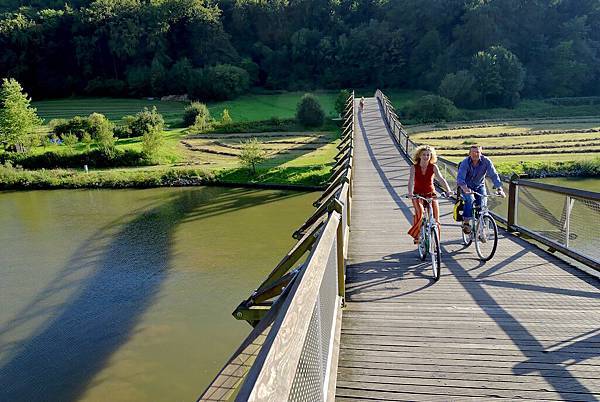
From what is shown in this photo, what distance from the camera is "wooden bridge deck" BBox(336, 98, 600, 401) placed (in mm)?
3764

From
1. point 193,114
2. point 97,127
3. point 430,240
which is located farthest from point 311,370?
point 193,114

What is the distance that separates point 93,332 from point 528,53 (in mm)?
69658

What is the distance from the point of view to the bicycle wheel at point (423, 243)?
6.54 m


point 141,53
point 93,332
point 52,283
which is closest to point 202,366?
point 93,332

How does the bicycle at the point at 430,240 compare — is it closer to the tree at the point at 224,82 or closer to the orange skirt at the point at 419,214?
the orange skirt at the point at 419,214

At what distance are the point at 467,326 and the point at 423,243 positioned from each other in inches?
81.7

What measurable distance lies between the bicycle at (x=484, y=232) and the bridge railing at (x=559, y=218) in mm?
954

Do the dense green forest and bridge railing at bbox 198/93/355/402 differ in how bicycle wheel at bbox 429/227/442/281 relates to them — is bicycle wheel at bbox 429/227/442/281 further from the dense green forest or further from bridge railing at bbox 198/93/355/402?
the dense green forest

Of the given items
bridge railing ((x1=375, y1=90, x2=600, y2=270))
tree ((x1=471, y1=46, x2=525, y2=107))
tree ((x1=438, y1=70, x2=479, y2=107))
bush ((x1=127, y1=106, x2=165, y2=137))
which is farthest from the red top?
tree ((x1=471, y1=46, x2=525, y2=107))

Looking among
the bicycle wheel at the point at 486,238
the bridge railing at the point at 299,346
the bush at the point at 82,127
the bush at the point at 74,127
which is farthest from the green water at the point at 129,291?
the bush at the point at 74,127

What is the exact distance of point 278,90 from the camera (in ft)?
244

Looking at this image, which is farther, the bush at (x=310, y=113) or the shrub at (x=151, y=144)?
the bush at (x=310, y=113)

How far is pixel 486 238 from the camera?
676cm

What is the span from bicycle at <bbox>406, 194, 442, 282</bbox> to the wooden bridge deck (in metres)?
→ 0.17
